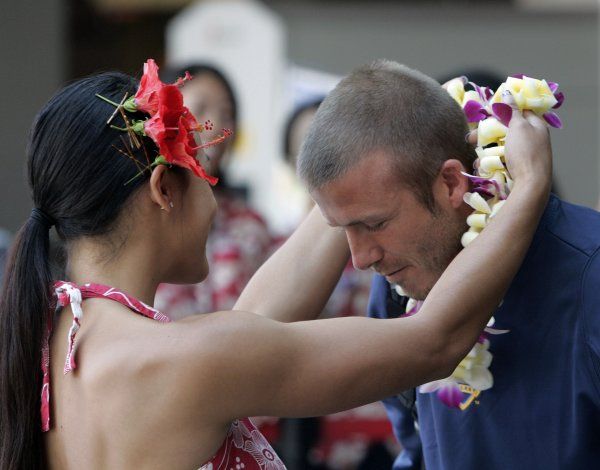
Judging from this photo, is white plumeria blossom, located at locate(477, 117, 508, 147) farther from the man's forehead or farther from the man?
the man's forehead

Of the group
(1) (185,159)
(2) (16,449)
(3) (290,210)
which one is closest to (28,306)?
(2) (16,449)

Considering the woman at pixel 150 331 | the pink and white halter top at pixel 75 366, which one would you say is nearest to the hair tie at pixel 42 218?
the woman at pixel 150 331

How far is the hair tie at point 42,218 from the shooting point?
2289 mm

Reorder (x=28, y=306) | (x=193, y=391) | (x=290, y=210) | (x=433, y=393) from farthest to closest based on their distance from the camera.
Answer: (x=290, y=210)
(x=433, y=393)
(x=28, y=306)
(x=193, y=391)

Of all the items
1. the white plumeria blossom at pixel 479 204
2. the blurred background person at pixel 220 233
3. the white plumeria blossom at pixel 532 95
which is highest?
the white plumeria blossom at pixel 532 95

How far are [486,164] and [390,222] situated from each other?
0.92ft

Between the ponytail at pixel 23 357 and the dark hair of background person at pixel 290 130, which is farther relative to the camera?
the dark hair of background person at pixel 290 130

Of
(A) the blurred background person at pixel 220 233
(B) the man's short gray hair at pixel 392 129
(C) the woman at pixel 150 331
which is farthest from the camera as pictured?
(A) the blurred background person at pixel 220 233

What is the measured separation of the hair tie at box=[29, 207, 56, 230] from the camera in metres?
2.29

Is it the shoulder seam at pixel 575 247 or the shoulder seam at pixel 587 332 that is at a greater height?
the shoulder seam at pixel 575 247

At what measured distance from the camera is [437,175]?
2549 mm

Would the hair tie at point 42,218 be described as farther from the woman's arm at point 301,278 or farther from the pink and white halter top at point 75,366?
the woman's arm at point 301,278

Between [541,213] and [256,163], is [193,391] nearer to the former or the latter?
[541,213]

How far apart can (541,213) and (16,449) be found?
1228 millimetres
